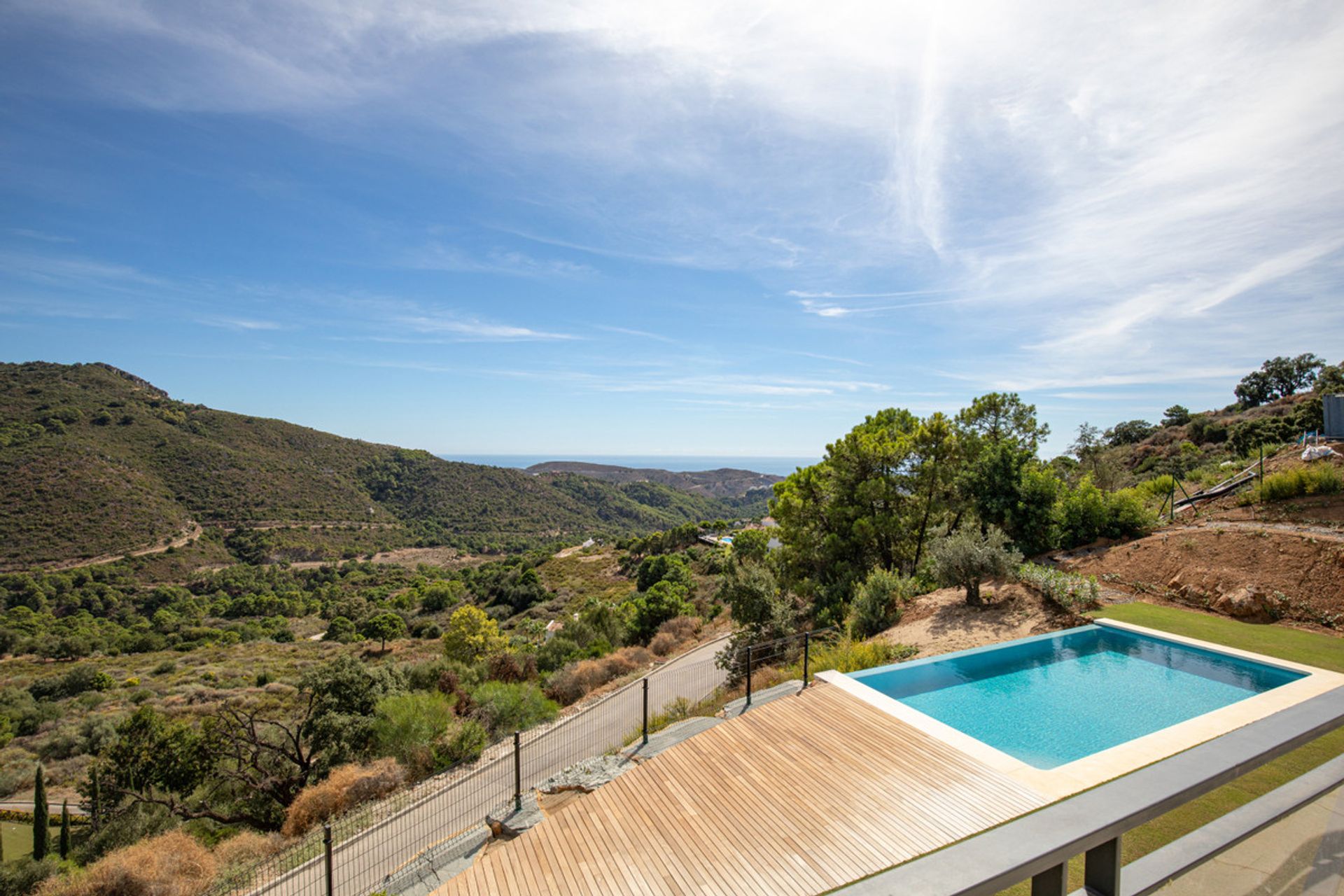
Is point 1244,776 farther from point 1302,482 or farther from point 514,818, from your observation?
point 1302,482

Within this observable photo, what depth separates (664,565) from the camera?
4019 cm

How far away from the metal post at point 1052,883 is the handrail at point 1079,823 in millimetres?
15

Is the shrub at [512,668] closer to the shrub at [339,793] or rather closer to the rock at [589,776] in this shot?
the shrub at [339,793]

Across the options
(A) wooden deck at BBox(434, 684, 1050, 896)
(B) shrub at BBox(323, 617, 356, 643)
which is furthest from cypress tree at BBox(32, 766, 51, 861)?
(B) shrub at BBox(323, 617, 356, 643)

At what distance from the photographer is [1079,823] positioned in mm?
1393

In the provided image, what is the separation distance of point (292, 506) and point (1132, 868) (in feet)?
279

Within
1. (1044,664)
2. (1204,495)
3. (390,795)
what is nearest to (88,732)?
(390,795)

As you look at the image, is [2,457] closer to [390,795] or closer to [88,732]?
[88,732]

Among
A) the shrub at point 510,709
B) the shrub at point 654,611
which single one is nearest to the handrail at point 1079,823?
the shrub at point 510,709

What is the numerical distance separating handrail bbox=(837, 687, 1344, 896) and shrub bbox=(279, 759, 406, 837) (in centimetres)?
1151

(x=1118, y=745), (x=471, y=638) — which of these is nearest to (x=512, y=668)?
(x=471, y=638)

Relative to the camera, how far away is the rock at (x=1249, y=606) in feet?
32.9

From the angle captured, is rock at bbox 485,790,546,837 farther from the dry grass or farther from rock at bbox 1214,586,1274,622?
rock at bbox 1214,586,1274,622

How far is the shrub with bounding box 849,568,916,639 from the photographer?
12.2 m
